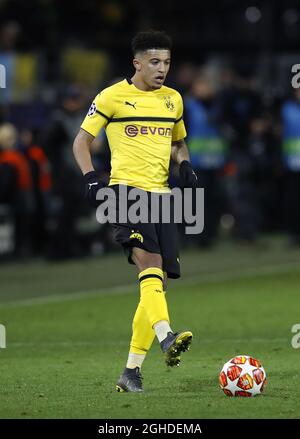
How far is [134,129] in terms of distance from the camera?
29.9ft

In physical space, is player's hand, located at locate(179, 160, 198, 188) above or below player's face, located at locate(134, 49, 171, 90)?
below

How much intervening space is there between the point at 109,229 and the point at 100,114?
1047cm

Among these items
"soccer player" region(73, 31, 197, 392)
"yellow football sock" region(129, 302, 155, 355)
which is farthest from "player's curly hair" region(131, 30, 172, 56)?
"yellow football sock" region(129, 302, 155, 355)

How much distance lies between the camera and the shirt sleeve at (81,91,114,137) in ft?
29.9

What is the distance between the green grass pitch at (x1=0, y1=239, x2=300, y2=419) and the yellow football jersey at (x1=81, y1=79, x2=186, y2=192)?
142cm

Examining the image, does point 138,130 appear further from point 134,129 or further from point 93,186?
point 93,186

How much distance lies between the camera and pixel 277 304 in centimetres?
1432

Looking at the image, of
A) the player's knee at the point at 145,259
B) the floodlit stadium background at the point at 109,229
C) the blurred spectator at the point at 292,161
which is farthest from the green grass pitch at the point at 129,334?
the player's knee at the point at 145,259

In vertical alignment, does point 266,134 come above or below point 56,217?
above

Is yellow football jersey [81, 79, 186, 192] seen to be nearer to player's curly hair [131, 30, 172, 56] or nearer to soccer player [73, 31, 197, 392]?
soccer player [73, 31, 197, 392]

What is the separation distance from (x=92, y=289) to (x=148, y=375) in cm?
618

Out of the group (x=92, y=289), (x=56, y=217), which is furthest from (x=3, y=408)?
(x=56, y=217)

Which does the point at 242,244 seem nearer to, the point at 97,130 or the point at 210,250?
the point at 210,250

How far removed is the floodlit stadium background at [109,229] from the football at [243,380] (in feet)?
0.36
